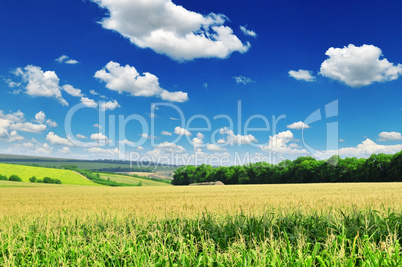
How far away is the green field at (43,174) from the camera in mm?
96688

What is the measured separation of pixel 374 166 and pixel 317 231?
91.9 metres

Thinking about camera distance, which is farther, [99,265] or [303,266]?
[99,265]

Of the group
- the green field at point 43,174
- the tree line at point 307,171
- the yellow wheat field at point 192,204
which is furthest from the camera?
the green field at point 43,174

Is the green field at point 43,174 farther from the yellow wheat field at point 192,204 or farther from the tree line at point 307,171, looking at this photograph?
the yellow wheat field at point 192,204

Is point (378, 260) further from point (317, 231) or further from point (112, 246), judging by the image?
point (112, 246)

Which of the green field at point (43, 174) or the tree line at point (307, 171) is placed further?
the green field at point (43, 174)

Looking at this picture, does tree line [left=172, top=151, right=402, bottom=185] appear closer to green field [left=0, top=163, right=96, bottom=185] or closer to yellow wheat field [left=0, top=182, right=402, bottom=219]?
green field [left=0, top=163, right=96, bottom=185]

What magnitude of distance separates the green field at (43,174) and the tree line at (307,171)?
45.1 metres

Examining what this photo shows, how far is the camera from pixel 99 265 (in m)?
4.47

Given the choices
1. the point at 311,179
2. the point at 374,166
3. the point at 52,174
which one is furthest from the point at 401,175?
the point at 52,174

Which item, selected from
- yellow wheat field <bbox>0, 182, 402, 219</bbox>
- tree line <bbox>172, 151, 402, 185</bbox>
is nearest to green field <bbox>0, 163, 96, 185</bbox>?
tree line <bbox>172, 151, 402, 185</bbox>

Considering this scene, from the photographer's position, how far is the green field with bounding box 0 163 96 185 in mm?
96688

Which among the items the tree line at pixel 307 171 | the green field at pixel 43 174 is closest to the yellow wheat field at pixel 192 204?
the tree line at pixel 307 171

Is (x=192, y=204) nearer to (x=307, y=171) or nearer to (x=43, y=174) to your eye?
(x=307, y=171)
